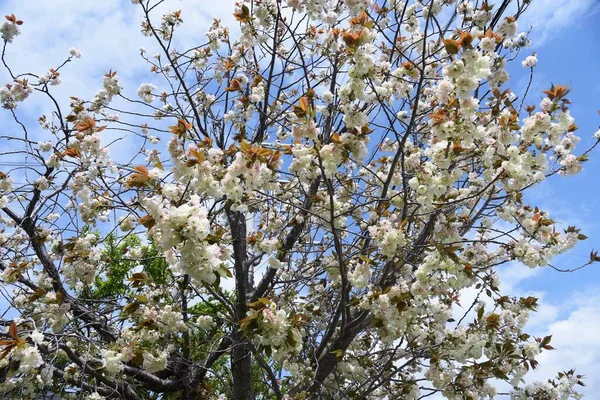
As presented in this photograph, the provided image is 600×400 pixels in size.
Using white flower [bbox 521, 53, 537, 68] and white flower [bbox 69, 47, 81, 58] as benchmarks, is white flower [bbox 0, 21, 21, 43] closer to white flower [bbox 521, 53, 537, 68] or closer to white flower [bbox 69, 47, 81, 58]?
white flower [bbox 69, 47, 81, 58]

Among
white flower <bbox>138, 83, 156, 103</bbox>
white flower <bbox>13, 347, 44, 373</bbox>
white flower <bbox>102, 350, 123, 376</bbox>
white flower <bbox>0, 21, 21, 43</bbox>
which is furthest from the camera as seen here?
white flower <bbox>138, 83, 156, 103</bbox>

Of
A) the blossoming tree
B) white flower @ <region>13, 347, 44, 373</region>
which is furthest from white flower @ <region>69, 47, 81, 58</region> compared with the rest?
white flower @ <region>13, 347, 44, 373</region>

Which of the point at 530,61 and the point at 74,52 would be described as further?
the point at 74,52

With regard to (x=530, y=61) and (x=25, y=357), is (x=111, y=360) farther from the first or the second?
(x=530, y=61)

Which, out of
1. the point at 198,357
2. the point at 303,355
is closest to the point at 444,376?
the point at 303,355

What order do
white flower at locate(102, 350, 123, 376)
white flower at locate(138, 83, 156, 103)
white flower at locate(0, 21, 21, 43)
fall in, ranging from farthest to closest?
white flower at locate(138, 83, 156, 103) → white flower at locate(0, 21, 21, 43) → white flower at locate(102, 350, 123, 376)

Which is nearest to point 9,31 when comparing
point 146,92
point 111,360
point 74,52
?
point 74,52

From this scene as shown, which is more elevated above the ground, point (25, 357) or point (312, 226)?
point (312, 226)

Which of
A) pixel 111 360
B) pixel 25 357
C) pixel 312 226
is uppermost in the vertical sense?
pixel 312 226

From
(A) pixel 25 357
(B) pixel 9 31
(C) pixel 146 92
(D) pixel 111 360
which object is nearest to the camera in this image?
(A) pixel 25 357

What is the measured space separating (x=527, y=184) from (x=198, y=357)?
461 cm

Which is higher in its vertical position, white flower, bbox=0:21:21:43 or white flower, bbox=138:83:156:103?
white flower, bbox=138:83:156:103

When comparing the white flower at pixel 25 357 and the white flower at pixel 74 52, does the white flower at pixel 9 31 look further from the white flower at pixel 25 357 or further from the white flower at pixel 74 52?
the white flower at pixel 25 357

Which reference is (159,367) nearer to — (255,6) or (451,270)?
(451,270)
